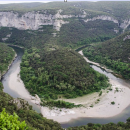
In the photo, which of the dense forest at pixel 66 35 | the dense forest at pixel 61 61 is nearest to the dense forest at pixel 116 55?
the dense forest at pixel 61 61

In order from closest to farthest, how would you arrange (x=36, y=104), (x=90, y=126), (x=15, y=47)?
(x=90, y=126) < (x=36, y=104) < (x=15, y=47)

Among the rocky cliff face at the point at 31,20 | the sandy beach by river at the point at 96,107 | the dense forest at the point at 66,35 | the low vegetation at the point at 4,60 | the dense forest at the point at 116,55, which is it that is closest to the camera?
the sandy beach by river at the point at 96,107

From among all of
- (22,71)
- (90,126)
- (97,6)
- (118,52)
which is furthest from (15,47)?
(97,6)

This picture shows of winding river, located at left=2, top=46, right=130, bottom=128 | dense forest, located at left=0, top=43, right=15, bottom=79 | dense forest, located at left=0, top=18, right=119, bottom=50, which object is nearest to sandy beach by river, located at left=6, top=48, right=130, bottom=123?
winding river, located at left=2, top=46, right=130, bottom=128

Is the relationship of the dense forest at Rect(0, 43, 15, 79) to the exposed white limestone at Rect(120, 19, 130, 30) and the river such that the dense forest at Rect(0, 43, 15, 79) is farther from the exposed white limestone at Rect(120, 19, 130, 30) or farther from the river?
the exposed white limestone at Rect(120, 19, 130, 30)

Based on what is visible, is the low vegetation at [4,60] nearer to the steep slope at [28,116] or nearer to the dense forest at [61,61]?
the dense forest at [61,61]

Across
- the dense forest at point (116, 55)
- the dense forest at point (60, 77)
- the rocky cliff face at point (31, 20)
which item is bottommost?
the dense forest at point (60, 77)

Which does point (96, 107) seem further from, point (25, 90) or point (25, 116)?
point (25, 90)

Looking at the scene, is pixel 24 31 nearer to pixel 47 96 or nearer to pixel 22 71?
pixel 22 71
